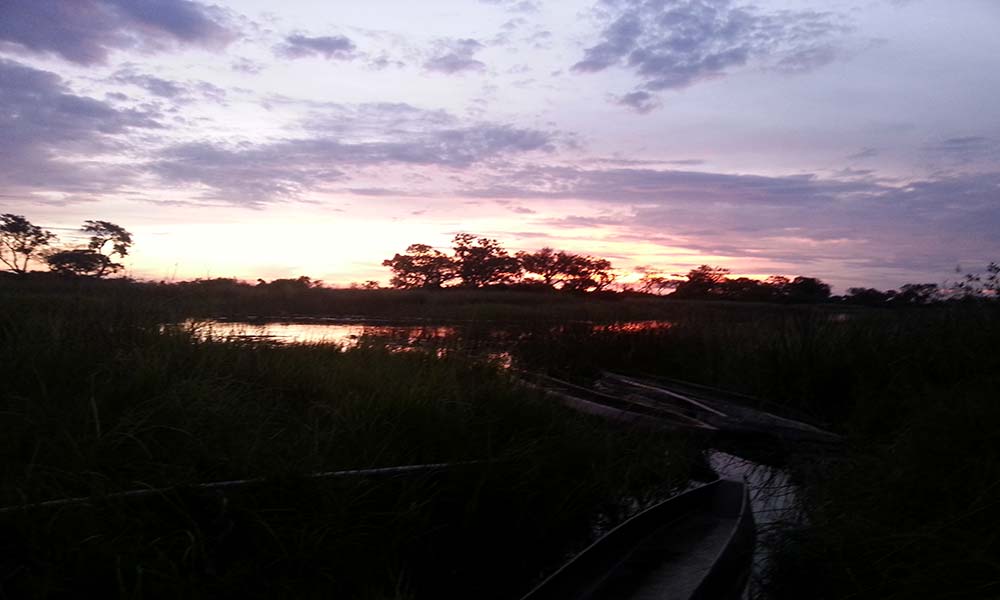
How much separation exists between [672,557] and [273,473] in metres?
2.35

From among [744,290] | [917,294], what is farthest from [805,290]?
[917,294]

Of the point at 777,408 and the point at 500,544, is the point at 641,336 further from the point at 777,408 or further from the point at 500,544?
the point at 500,544

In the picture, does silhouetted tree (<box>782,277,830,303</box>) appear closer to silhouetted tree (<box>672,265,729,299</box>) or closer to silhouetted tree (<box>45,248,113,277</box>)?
silhouetted tree (<box>672,265,729,299</box>)

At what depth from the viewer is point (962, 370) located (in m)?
6.67

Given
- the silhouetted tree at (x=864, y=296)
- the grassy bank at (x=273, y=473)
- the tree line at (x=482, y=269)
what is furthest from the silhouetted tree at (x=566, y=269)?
the grassy bank at (x=273, y=473)

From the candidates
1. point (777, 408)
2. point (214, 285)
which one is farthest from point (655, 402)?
point (214, 285)

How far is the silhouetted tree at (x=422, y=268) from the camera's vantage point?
142ft

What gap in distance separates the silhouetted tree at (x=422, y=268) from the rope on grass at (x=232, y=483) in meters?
38.7

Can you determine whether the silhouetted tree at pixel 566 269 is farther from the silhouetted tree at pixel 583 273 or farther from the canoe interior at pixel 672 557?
the canoe interior at pixel 672 557

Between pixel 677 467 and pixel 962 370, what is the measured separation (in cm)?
310

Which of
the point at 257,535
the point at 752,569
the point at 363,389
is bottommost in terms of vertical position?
the point at 752,569

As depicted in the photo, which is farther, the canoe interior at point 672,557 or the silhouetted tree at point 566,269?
the silhouetted tree at point 566,269

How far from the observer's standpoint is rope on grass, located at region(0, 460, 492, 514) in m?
3.11

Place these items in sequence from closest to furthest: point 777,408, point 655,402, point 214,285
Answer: point 777,408, point 655,402, point 214,285
